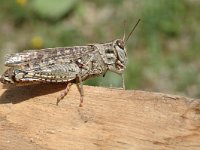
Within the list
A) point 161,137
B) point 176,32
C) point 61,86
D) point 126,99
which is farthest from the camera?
point 176,32

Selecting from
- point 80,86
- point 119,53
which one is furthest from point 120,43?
point 80,86

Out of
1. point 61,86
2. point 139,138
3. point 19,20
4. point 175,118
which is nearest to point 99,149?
point 139,138

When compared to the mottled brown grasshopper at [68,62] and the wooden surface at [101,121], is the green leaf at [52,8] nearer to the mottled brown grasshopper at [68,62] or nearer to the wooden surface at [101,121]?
the mottled brown grasshopper at [68,62]

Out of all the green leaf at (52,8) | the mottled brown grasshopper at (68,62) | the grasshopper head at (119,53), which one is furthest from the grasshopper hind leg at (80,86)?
the green leaf at (52,8)

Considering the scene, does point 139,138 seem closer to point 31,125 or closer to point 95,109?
point 95,109

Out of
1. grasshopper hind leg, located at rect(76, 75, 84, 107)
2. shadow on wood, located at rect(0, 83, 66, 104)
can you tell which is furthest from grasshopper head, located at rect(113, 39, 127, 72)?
shadow on wood, located at rect(0, 83, 66, 104)

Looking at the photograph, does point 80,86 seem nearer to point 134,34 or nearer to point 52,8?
point 134,34
